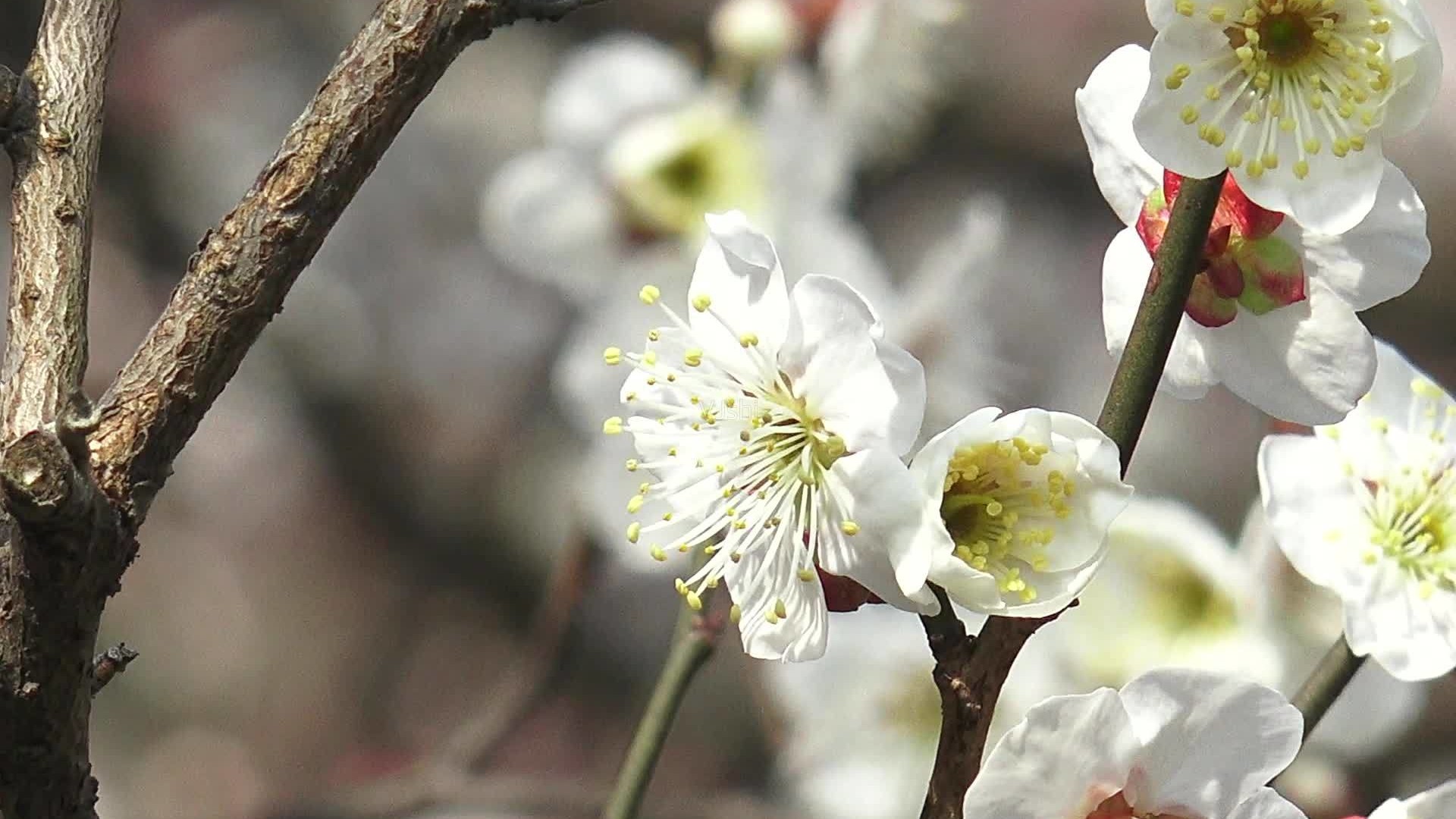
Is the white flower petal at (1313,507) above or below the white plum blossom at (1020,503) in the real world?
below

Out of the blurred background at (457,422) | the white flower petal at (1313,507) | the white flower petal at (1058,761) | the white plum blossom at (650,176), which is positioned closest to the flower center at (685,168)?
the white plum blossom at (650,176)

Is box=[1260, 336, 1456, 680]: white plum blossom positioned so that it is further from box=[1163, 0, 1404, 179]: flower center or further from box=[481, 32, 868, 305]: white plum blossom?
box=[481, 32, 868, 305]: white plum blossom

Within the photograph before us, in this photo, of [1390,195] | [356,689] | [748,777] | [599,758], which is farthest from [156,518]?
[1390,195]

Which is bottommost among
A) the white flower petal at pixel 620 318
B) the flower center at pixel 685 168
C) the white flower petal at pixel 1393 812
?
the white flower petal at pixel 1393 812

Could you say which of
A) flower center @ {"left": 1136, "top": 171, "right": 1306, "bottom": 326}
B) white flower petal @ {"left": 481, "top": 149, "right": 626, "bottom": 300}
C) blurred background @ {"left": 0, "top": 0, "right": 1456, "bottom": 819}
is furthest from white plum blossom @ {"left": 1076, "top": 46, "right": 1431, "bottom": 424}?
blurred background @ {"left": 0, "top": 0, "right": 1456, "bottom": 819}

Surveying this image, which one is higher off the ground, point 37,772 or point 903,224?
point 903,224

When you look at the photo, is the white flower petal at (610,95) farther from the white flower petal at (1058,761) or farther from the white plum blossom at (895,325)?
the white flower petal at (1058,761)

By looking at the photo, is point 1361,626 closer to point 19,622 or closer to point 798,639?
point 798,639
